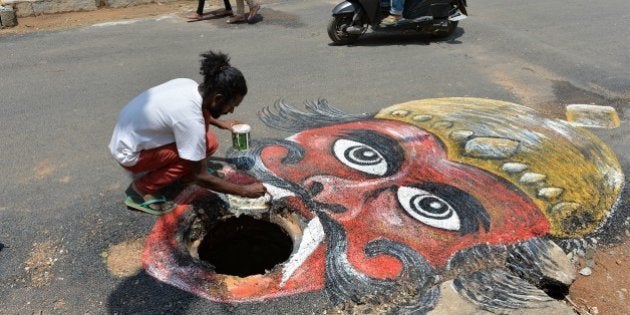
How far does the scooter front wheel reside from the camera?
6.71 m

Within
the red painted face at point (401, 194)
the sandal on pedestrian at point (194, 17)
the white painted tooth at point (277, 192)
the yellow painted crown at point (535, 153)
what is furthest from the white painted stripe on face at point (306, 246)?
the sandal on pedestrian at point (194, 17)

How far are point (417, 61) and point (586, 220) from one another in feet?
11.0

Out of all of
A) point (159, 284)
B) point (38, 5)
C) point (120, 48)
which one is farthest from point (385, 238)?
point (38, 5)

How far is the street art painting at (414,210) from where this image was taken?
2770 millimetres

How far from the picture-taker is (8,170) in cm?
393

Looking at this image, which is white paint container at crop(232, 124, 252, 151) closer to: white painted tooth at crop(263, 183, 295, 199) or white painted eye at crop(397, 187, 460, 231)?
white painted tooth at crop(263, 183, 295, 199)

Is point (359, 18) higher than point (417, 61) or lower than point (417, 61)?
higher

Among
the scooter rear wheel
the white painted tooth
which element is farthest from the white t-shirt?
the scooter rear wheel

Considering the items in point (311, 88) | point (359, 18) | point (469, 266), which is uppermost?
point (359, 18)

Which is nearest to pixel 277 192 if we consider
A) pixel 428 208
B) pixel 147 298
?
pixel 428 208

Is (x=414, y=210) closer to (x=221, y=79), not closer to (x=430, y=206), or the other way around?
(x=430, y=206)

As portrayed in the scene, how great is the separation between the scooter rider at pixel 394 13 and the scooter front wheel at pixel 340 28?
515mm

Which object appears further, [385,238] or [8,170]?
[8,170]

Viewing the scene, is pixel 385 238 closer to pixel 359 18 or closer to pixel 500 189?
pixel 500 189
